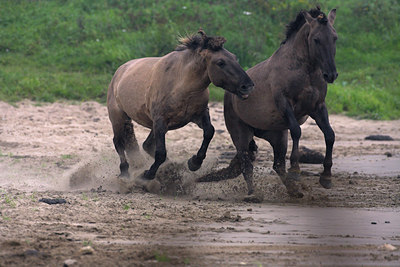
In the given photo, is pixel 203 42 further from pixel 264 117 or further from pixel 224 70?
pixel 264 117

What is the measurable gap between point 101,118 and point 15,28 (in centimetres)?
527

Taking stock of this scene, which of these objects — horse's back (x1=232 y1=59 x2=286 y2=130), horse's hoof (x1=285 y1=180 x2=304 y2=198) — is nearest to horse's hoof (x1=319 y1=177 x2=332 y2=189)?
horse's hoof (x1=285 y1=180 x2=304 y2=198)

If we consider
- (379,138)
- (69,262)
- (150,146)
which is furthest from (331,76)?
(379,138)

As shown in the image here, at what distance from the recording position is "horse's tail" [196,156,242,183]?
28.6 feet

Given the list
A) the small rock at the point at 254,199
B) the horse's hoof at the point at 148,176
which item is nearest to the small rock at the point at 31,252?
the small rock at the point at 254,199

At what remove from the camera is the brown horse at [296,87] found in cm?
761

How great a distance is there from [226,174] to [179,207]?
180 centimetres

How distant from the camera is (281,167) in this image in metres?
8.53

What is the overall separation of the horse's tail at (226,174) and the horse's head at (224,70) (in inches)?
47.6

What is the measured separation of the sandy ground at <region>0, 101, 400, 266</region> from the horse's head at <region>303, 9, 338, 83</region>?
1.40 metres

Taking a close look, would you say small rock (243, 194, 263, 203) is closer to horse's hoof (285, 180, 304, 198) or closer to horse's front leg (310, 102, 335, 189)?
horse's hoof (285, 180, 304, 198)

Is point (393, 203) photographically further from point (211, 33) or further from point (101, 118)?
point (211, 33)

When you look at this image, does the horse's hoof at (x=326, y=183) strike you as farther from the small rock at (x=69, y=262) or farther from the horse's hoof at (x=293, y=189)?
the small rock at (x=69, y=262)

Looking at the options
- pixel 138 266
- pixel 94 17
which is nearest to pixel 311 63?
pixel 138 266
